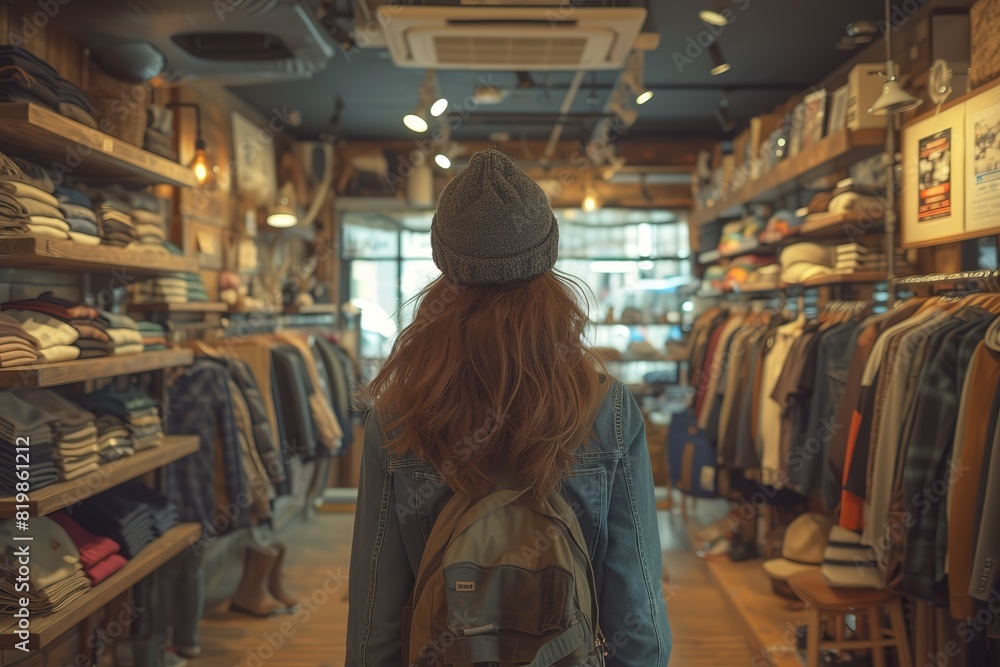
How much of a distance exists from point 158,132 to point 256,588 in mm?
2286

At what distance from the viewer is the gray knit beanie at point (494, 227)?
47.8 inches

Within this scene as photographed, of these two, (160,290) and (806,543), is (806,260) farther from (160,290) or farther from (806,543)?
(160,290)

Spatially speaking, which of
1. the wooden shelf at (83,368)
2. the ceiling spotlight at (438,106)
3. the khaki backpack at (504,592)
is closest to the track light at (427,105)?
the ceiling spotlight at (438,106)

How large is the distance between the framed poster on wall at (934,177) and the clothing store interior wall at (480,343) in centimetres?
2

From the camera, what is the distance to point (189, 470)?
3475 mm

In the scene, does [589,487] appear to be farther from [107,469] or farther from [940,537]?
[107,469]

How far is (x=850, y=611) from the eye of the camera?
2.79 meters

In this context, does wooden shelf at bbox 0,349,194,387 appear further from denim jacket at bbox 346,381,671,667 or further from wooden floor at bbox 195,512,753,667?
wooden floor at bbox 195,512,753,667

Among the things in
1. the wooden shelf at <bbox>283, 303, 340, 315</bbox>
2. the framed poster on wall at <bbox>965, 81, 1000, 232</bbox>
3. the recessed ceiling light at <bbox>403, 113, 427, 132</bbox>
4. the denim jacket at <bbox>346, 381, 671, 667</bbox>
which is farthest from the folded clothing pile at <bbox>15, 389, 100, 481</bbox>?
the wooden shelf at <bbox>283, 303, 340, 315</bbox>

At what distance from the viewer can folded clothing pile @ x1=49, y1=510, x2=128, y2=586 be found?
2.38 meters

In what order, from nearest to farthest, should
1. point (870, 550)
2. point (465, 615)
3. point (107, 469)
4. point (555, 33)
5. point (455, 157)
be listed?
1. point (465, 615)
2. point (107, 469)
3. point (870, 550)
4. point (555, 33)
5. point (455, 157)

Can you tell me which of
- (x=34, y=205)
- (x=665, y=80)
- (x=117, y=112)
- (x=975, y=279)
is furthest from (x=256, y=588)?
(x=665, y=80)

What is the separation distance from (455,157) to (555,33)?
3.55m

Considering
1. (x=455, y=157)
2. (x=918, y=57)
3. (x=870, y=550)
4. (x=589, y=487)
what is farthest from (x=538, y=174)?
(x=589, y=487)
